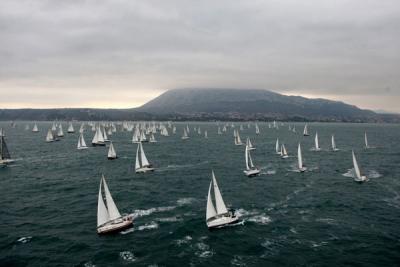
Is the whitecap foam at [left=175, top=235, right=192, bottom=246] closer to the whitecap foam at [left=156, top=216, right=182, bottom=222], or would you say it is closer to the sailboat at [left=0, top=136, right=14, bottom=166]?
the whitecap foam at [left=156, top=216, right=182, bottom=222]

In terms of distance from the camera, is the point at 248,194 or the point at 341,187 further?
the point at 341,187

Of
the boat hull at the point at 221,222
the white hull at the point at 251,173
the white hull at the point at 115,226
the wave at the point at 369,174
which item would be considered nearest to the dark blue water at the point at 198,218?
the wave at the point at 369,174

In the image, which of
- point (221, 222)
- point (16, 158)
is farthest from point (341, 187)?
point (16, 158)

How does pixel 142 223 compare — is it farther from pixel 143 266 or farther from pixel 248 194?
pixel 248 194

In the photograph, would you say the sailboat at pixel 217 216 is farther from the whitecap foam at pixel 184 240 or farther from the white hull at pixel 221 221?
the whitecap foam at pixel 184 240

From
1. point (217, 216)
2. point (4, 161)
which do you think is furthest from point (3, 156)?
point (217, 216)

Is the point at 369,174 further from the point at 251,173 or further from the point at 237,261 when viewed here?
the point at 237,261

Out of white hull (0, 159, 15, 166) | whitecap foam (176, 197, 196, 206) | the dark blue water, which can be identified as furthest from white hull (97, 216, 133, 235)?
white hull (0, 159, 15, 166)
